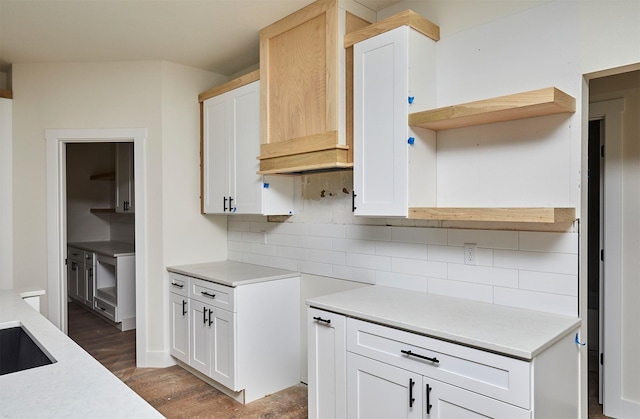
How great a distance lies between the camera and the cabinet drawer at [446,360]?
60.3 inches

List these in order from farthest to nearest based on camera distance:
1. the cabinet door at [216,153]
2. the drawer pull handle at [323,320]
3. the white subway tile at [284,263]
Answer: the cabinet door at [216,153] → the white subway tile at [284,263] → the drawer pull handle at [323,320]

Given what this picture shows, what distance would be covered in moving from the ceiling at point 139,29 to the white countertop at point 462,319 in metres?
1.76

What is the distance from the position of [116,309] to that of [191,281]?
Answer: 1.84 metres

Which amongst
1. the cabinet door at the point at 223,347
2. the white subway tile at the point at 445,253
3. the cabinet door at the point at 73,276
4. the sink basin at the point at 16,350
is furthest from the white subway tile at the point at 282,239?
the cabinet door at the point at 73,276

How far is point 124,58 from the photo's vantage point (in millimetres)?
3477

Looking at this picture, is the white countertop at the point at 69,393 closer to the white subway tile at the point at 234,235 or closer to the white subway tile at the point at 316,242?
the white subway tile at the point at 316,242

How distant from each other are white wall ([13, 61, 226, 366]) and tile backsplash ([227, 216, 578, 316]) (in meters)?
0.99

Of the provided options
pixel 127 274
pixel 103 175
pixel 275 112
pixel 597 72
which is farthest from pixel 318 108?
→ pixel 103 175

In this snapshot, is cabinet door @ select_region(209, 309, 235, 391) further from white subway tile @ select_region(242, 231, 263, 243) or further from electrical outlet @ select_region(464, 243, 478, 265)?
electrical outlet @ select_region(464, 243, 478, 265)

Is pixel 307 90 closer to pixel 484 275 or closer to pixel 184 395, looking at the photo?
pixel 484 275

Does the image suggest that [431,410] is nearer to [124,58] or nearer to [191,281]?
[191,281]

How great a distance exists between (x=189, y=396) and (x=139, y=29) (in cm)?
259

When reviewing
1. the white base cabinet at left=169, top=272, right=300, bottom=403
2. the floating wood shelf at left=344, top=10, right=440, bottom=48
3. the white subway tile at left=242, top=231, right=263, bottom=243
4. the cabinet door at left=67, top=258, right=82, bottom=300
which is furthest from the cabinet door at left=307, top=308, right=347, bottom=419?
the cabinet door at left=67, top=258, right=82, bottom=300

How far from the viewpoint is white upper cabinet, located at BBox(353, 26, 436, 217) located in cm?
216
